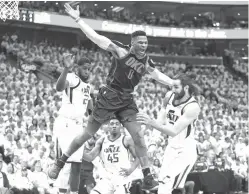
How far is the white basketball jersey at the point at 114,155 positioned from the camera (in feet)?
32.3

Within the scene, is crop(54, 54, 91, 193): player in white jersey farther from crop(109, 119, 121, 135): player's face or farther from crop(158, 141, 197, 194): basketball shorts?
crop(158, 141, 197, 194): basketball shorts

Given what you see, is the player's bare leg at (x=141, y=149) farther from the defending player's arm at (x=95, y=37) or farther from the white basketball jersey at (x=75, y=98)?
the white basketball jersey at (x=75, y=98)

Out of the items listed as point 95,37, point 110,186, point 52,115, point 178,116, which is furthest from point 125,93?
point 52,115

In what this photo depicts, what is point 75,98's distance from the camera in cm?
984

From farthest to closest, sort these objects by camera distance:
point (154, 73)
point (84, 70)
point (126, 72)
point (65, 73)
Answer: point (84, 70) < point (65, 73) < point (154, 73) < point (126, 72)

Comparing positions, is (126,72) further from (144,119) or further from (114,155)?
(114,155)

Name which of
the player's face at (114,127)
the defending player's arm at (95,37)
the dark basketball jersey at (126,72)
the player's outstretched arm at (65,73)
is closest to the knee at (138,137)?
the dark basketball jersey at (126,72)

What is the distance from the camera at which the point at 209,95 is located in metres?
28.0

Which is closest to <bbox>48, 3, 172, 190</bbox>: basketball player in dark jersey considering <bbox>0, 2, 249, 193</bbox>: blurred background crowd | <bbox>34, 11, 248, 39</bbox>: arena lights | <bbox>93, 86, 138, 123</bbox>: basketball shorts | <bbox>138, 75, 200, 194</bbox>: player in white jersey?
<bbox>93, 86, 138, 123</bbox>: basketball shorts

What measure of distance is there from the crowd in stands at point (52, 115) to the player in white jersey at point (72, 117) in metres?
1.83

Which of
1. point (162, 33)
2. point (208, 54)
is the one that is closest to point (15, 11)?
point (162, 33)

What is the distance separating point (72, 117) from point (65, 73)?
143cm

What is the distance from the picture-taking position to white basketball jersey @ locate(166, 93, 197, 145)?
915 cm

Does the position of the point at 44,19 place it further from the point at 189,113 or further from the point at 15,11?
the point at 189,113
